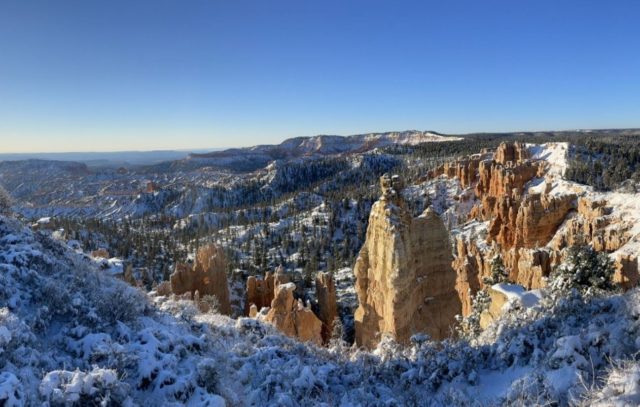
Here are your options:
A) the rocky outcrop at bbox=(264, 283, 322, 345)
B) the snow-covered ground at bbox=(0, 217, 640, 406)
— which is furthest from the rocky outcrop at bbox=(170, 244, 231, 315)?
the snow-covered ground at bbox=(0, 217, 640, 406)

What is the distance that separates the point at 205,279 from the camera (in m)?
34.9

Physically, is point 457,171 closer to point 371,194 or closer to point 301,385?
point 371,194

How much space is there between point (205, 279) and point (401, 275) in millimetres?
20383

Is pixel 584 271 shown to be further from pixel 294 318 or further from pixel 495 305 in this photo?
pixel 294 318

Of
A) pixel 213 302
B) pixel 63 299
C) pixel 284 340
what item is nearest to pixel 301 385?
pixel 284 340

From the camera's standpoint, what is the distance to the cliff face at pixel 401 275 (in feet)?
68.8

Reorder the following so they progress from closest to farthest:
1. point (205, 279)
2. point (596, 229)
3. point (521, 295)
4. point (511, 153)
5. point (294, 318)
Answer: point (521, 295) < point (294, 318) < point (205, 279) < point (596, 229) < point (511, 153)

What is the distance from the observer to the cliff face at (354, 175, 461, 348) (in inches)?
826

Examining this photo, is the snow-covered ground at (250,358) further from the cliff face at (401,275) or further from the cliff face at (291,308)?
the cliff face at (291,308)

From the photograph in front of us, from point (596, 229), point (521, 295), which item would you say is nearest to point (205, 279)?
point (521, 295)

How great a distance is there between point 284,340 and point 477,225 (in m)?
63.8

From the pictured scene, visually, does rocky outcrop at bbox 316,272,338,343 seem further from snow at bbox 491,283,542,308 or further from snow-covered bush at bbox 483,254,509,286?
snow at bbox 491,283,542,308

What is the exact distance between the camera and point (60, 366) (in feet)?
22.2

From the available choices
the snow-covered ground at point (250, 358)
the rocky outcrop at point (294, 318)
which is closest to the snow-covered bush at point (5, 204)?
the snow-covered ground at point (250, 358)
